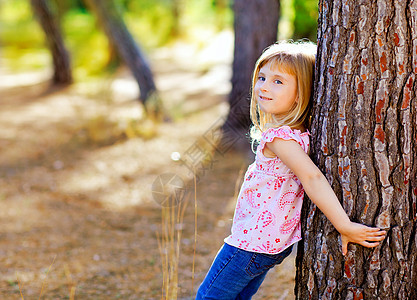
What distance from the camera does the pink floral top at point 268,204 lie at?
5.99 ft

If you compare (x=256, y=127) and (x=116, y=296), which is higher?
(x=256, y=127)

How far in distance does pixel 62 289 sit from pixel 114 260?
1.80 feet

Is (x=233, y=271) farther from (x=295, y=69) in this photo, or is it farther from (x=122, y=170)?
(x=122, y=170)

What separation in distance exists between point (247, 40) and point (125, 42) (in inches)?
101

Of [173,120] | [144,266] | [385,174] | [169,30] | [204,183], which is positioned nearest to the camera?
[385,174]

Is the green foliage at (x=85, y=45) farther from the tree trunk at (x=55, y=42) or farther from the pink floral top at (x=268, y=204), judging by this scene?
the pink floral top at (x=268, y=204)

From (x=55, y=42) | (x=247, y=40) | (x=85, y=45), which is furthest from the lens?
(x=85, y=45)

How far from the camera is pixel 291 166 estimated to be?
1.73 meters

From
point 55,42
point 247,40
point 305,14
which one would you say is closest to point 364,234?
point 247,40

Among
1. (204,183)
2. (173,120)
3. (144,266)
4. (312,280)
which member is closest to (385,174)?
(312,280)

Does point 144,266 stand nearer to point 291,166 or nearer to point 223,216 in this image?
point 223,216

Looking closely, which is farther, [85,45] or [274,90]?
[85,45]

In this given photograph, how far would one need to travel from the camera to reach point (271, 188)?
183cm

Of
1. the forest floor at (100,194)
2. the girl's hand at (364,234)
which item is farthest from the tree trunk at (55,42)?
the girl's hand at (364,234)
